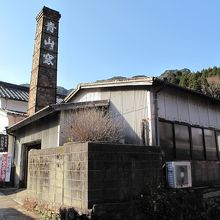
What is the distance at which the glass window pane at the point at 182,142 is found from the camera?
10.7m

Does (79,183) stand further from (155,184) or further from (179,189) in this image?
(179,189)

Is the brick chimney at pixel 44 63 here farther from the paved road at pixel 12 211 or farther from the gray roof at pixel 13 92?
the gray roof at pixel 13 92

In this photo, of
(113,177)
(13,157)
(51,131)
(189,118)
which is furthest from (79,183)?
(13,157)

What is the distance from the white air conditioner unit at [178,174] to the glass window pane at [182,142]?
4.31 ft

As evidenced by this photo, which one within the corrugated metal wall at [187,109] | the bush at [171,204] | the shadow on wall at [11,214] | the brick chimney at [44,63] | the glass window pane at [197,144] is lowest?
the shadow on wall at [11,214]

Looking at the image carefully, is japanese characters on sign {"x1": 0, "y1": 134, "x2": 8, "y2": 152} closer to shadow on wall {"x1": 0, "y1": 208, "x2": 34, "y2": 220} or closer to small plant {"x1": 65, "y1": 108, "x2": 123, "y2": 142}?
shadow on wall {"x1": 0, "y1": 208, "x2": 34, "y2": 220}

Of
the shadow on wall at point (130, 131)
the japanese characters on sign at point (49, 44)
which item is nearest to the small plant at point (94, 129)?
the shadow on wall at point (130, 131)

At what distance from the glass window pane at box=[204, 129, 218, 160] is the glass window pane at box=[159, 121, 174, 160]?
2677 mm

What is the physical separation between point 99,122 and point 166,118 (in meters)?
2.67

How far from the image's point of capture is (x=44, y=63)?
17.0 m

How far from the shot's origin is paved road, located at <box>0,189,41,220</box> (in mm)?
8742

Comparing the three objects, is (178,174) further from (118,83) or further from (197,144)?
Result: (118,83)

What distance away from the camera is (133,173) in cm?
789

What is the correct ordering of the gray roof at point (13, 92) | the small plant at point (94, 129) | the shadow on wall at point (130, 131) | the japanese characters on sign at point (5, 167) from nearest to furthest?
the small plant at point (94, 129) → the shadow on wall at point (130, 131) → the japanese characters on sign at point (5, 167) → the gray roof at point (13, 92)
